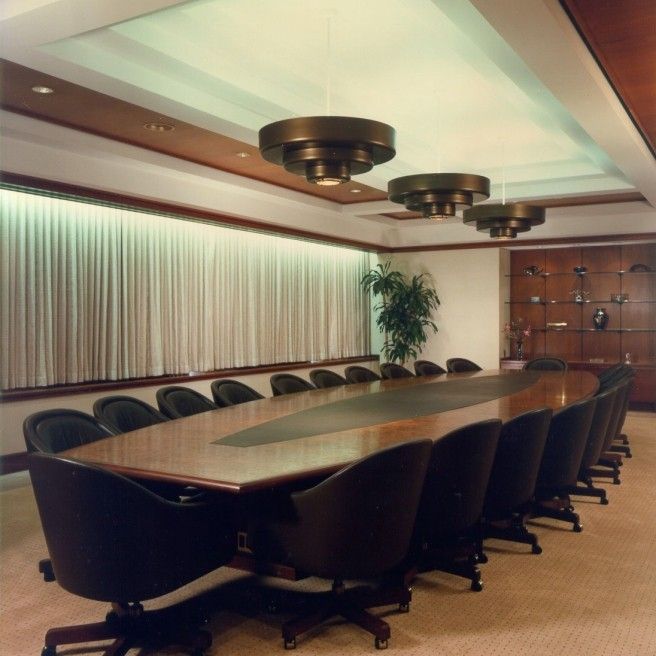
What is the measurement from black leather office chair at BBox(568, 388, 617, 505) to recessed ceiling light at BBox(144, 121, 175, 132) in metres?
3.62

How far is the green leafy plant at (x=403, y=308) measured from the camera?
10.2 metres

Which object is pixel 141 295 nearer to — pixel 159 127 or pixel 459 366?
pixel 159 127

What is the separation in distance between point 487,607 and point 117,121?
4.16 meters

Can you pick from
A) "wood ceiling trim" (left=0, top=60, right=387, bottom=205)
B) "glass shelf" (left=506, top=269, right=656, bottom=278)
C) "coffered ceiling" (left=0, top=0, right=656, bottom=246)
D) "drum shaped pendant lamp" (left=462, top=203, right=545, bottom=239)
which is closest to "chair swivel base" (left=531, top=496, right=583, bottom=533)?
"drum shaped pendant lamp" (left=462, top=203, right=545, bottom=239)

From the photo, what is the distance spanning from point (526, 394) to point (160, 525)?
3.38m

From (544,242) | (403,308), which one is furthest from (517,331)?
(403,308)

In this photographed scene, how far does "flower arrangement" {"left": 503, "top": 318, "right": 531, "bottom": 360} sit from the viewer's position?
10.3 meters

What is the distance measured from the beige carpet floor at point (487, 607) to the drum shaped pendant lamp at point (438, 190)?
7.26ft

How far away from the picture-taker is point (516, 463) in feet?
11.5

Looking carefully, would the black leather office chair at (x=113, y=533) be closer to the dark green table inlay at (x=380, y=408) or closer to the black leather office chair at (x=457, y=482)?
the dark green table inlay at (x=380, y=408)

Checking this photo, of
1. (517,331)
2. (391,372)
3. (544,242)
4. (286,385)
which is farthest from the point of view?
(517,331)

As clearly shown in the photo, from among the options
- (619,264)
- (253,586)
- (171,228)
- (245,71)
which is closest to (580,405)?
(253,586)

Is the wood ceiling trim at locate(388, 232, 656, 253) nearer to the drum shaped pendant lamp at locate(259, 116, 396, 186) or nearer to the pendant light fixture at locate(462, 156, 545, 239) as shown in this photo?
the pendant light fixture at locate(462, 156, 545, 239)

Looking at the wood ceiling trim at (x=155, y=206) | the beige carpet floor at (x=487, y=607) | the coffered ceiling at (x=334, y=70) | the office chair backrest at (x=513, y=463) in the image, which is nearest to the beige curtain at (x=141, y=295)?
the wood ceiling trim at (x=155, y=206)
